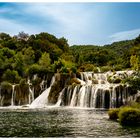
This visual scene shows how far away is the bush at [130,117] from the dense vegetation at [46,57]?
1345 centimetres

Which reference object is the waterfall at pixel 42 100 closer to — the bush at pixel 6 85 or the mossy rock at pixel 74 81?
the mossy rock at pixel 74 81

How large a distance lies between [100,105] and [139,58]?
6.15 metres

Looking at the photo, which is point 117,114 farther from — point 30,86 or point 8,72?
point 8,72

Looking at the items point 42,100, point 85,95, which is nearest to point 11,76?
point 42,100

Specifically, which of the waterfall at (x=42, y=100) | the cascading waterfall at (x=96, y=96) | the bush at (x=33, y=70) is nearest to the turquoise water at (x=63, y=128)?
the cascading waterfall at (x=96, y=96)

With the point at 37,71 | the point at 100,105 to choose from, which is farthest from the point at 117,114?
the point at 37,71

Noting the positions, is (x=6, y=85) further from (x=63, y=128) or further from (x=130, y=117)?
(x=63, y=128)

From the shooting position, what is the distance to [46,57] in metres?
40.9

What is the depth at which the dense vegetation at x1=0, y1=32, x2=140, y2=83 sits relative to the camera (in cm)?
3853

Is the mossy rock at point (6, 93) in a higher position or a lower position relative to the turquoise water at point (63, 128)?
higher

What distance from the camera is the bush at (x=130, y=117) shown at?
60.3ft

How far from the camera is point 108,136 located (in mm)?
14875

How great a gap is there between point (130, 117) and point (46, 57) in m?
23.1

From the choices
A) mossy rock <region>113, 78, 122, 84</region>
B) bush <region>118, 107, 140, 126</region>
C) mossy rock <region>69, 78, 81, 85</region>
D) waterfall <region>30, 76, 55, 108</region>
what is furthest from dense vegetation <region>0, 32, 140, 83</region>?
bush <region>118, 107, 140, 126</region>
